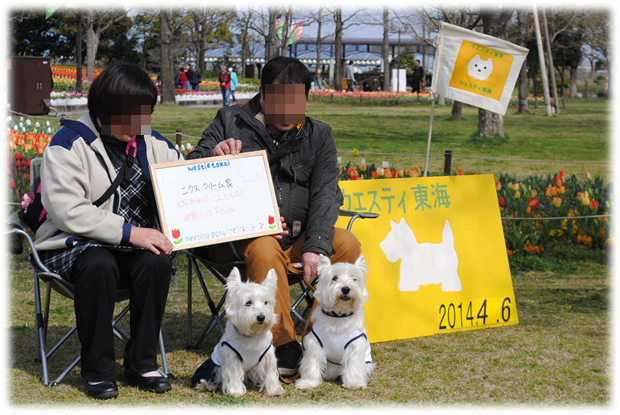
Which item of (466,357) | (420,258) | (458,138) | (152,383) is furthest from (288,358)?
(458,138)

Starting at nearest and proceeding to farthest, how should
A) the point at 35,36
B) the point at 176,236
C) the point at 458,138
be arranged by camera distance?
the point at 176,236
the point at 458,138
the point at 35,36

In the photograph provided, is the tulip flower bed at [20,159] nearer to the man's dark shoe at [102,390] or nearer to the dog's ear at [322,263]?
the man's dark shoe at [102,390]

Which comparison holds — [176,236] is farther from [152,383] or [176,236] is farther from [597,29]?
[597,29]

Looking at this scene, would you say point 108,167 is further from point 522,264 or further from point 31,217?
point 522,264

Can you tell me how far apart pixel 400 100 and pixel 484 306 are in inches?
1059

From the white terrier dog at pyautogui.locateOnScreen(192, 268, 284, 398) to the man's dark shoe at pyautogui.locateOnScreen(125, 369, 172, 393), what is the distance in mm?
156

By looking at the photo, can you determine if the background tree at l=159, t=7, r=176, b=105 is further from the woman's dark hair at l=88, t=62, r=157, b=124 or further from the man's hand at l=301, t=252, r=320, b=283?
the man's hand at l=301, t=252, r=320, b=283

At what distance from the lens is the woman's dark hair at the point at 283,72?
12.1ft

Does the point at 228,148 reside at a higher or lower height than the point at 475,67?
lower

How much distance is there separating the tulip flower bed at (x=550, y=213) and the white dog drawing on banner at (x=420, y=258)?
2.23 m

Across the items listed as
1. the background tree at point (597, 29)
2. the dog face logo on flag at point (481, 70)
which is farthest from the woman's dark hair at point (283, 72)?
the background tree at point (597, 29)

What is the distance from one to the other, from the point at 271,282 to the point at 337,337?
0.51 meters

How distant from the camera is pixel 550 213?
22.6ft

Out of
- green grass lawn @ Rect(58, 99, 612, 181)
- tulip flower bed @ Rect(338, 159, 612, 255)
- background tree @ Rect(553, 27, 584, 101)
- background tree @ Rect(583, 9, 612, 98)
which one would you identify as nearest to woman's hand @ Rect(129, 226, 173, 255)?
tulip flower bed @ Rect(338, 159, 612, 255)
